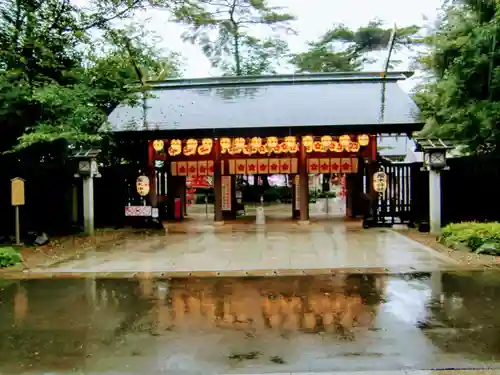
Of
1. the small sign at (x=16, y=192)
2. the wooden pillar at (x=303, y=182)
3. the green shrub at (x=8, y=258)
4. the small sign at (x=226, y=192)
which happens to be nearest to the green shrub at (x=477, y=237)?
the wooden pillar at (x=303, y=182)

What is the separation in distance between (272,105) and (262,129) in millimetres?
2498

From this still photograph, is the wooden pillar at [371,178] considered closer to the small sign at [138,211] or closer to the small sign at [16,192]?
the small sign at [138,211]

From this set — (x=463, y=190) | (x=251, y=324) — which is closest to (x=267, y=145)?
(x=463, y=190)

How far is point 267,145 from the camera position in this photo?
61.0 ft

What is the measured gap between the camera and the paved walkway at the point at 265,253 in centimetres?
1026

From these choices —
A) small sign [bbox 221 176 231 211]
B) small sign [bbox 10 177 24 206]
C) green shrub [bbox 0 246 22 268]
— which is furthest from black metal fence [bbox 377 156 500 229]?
small sign [bbox 10 177 24 206]

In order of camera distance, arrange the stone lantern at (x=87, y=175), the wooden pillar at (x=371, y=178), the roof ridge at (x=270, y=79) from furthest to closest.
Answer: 1. the roof ridge at (x=270, y=79)
2. the wooden pillar at (x=371, y=178)
3. the stone lantern at (x=87, y=175)

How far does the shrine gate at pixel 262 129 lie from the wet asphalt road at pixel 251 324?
945 centimetres

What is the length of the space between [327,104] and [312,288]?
1252cm

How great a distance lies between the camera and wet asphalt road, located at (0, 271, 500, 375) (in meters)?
4.96

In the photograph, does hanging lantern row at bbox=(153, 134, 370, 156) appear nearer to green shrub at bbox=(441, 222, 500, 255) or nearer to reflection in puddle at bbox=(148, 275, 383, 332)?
green shrub at bbox=(441, 222, 500, 255)

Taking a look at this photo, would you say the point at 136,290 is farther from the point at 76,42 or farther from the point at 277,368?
the point at 76,42

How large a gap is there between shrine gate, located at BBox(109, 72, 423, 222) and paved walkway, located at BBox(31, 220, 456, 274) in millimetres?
3384

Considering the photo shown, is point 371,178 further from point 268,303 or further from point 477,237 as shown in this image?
point 268,303
